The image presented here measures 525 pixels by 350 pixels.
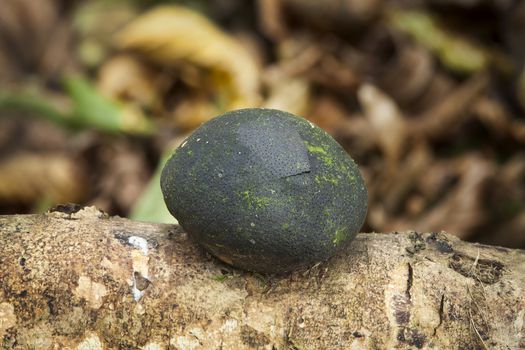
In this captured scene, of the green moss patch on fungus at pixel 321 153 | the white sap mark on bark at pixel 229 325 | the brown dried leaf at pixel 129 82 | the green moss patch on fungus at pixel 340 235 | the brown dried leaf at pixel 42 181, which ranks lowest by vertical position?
the white sap mark on bark at pixel 229 325

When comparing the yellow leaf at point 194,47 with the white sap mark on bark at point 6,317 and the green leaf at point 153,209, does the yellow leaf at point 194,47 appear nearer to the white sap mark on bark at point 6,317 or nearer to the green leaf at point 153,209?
the green leaf at point 153,209

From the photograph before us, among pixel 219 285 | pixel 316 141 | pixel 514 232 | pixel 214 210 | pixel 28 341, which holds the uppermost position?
pixel 514 232

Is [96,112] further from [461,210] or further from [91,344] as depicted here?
[91,344]

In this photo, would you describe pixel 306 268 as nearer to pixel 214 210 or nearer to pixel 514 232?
pixel 214 210

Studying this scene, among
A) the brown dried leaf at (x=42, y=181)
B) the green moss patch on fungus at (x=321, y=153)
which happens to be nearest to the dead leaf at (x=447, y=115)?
the brown dried leaf at (x=42, y=181)

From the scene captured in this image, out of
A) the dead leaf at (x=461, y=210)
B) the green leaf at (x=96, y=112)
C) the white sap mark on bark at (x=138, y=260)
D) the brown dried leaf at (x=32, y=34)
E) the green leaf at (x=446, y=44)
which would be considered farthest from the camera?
the brown dried leaf at (x=32, y=34)

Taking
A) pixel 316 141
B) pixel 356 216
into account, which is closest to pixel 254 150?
pixel 316 141

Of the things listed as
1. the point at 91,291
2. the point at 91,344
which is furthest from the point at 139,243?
the point at 91,344
